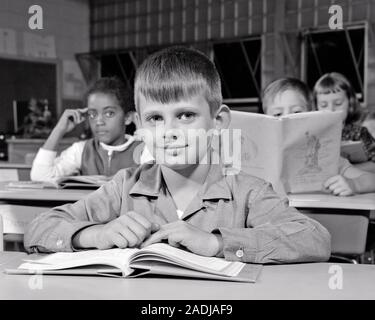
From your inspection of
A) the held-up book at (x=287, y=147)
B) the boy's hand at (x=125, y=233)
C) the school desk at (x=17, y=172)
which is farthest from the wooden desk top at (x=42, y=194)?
the school desk at (x=17, y=172)

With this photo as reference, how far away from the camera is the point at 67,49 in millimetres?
8078

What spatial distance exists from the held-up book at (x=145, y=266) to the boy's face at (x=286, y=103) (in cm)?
155

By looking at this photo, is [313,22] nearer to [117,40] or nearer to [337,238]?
[117,40]

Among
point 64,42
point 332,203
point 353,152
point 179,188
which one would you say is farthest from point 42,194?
point 64,42

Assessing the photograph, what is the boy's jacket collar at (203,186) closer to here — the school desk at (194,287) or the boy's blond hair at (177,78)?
the boy's blond hair at (177,78)

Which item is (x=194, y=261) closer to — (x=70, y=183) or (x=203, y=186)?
(x=203, y=186)

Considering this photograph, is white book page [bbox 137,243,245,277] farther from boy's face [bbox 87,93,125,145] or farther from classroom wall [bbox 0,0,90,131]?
classroom wall [bbox 0,0,90,131]

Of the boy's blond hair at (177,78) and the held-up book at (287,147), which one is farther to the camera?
the held-up book at (287,147)

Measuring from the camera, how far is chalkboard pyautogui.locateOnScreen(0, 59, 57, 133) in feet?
20.8

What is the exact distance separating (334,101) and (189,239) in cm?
Answer: 223

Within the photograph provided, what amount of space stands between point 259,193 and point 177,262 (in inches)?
15.6

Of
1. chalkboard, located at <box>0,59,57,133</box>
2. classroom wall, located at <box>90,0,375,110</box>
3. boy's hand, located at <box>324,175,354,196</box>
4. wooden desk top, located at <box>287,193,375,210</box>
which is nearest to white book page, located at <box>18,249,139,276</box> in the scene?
wooden desk top, located at <box>287,193,375,210</box>

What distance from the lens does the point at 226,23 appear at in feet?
23.0

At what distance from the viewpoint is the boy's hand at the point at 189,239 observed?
3.11ft
